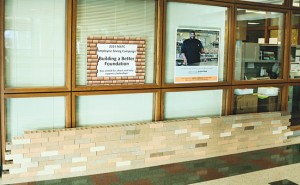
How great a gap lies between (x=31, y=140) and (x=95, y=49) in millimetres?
1345

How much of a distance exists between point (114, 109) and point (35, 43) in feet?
4.25

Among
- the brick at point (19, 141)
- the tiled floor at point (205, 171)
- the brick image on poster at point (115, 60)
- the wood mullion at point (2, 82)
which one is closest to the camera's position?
the wood mullion at point (2, 82)

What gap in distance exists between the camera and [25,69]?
429 cm

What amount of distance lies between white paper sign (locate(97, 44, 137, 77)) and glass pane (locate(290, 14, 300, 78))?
3.18 meters

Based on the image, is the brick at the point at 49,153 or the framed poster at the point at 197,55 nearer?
the brick at the point at 49,153

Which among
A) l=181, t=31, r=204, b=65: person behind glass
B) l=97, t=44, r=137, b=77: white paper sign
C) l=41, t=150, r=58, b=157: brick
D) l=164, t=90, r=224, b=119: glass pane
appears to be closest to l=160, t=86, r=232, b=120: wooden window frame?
l=164, t=90, r=224, b=119: glass pane

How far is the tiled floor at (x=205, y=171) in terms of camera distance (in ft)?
14.0

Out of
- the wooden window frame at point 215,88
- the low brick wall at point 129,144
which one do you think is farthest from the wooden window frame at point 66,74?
the wooden window frame at point 215,88

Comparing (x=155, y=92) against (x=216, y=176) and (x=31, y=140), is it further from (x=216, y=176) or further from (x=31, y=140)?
(x=31, y=140)

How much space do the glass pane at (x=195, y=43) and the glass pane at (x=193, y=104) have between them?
204 millimetres

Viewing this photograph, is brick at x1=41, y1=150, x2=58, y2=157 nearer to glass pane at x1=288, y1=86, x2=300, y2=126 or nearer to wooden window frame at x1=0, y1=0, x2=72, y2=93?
wooden window frame at x1=0, y1=0, x2=72, y2=93

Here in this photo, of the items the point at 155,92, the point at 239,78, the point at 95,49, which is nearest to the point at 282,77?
the point at 239,78

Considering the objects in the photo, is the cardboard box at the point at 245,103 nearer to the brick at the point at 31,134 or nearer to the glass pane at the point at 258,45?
the glass pane at the point at 258,45

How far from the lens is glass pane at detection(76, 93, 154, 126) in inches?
182
